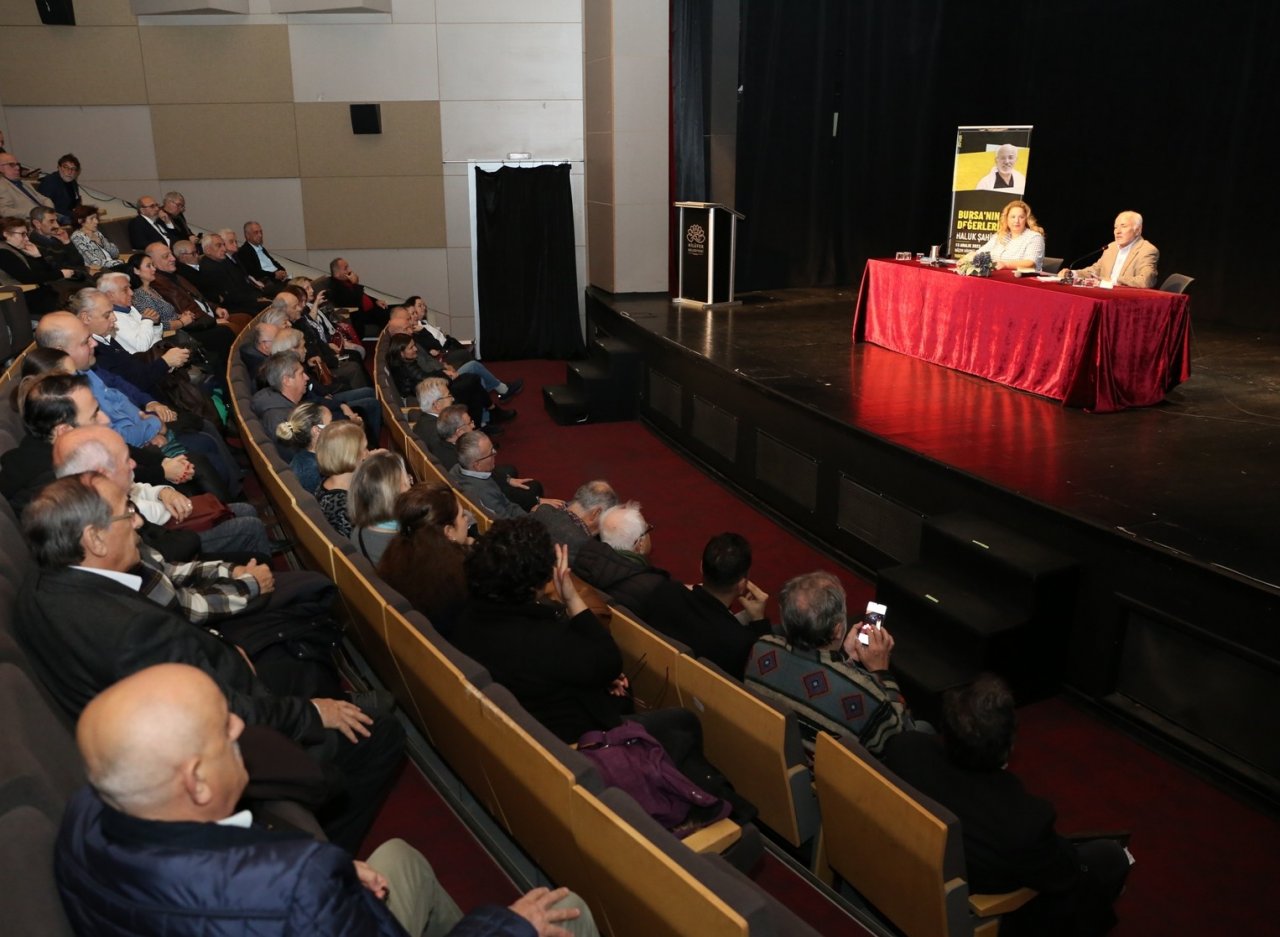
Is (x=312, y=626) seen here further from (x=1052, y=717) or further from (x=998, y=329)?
(x=998, y=329)

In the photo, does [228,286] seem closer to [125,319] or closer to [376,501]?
[125,319]

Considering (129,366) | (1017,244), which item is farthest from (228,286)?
(1017,244)

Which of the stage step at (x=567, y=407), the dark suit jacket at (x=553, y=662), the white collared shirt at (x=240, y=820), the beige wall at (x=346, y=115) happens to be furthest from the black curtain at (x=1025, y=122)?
the white collared shirt at (x=240, y=820)

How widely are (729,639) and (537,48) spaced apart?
332 inches

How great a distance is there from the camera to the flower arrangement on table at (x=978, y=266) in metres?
6.11

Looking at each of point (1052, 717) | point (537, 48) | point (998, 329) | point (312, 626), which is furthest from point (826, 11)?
point (312, 626)

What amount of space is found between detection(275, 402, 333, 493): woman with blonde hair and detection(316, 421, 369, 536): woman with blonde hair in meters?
0.47

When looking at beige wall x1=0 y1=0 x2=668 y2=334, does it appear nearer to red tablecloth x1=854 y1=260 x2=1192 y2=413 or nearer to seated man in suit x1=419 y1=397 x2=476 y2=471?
red tablecloth x1=854 y1=260 x2=1192 y2=413

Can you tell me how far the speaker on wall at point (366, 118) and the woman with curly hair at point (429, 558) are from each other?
7778 millimetres

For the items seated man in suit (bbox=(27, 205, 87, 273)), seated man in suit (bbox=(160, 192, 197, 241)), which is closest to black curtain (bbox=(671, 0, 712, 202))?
seated man in suit (bbox=(160, 192, 197, 241))

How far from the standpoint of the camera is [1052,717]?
365 cm

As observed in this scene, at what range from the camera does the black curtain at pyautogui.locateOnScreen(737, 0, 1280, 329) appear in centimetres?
768

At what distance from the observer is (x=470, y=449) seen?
4277 mm

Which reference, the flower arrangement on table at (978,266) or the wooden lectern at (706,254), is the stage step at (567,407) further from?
the flower arrangement on table at (978,266)
